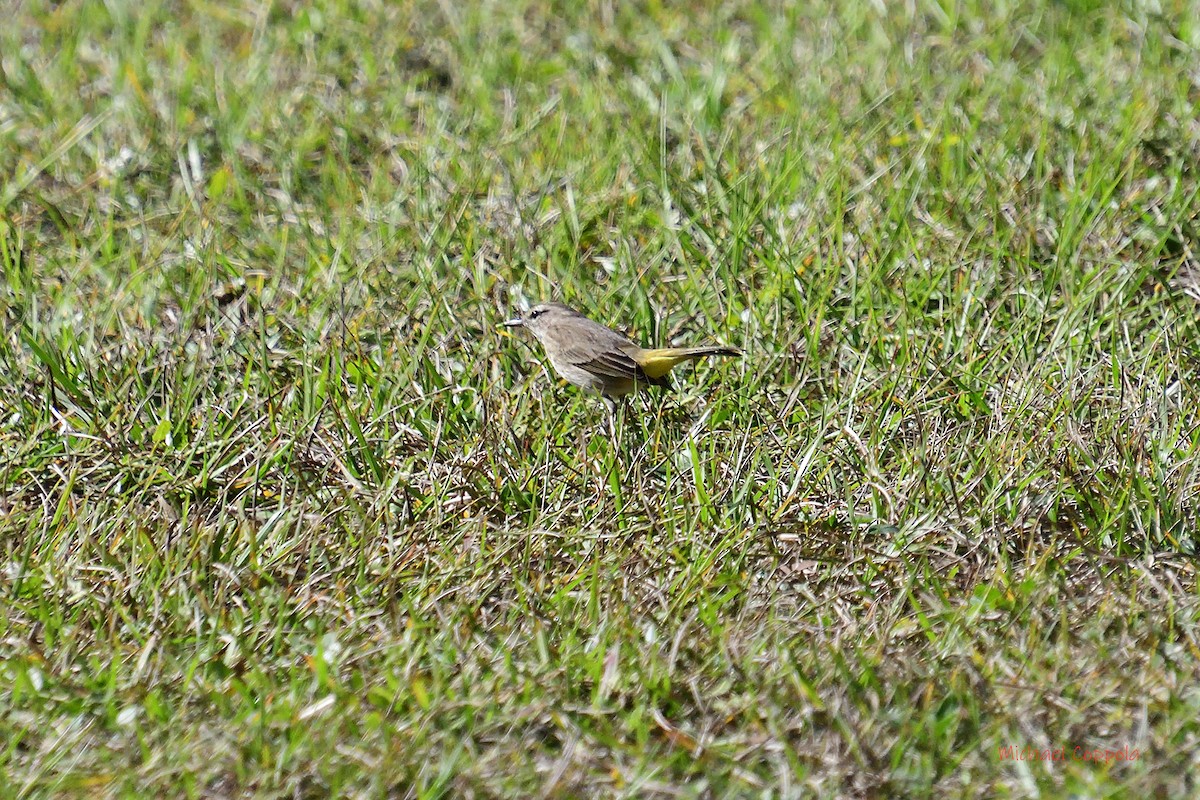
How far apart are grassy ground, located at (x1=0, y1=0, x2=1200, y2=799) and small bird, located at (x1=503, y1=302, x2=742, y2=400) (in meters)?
0.11

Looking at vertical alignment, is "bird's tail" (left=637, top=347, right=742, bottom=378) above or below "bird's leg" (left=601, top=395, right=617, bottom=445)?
above

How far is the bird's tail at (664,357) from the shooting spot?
4.76 m

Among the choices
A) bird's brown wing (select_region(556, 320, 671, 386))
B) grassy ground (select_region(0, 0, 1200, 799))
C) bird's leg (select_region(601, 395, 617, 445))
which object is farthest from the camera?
bird's brown wing (select_region(556, 320, 671, 386))

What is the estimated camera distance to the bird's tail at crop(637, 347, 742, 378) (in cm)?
476

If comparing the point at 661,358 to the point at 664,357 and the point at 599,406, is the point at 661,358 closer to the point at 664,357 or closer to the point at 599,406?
the point at 664,357

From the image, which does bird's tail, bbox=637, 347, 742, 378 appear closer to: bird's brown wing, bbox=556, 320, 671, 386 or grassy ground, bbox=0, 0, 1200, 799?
bird's brown wing, bbox=556, 320, 671, 386

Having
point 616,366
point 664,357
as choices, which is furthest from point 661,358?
point 616,366

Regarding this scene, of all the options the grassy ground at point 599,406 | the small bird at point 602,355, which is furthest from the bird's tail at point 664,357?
the grassy ground at point 599,406

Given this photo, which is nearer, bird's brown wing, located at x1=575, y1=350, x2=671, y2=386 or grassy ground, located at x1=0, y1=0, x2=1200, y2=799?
grassy ground, located at x1=0, y1=0, x2=1200, y2=799

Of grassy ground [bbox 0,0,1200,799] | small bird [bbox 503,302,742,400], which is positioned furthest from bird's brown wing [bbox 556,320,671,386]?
grassy ground [bbox 0,0,1200,799]

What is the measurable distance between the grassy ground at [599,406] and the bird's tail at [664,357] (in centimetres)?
13

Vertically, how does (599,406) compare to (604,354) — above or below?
below

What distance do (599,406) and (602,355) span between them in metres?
0.19

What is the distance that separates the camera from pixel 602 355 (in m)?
4.79
